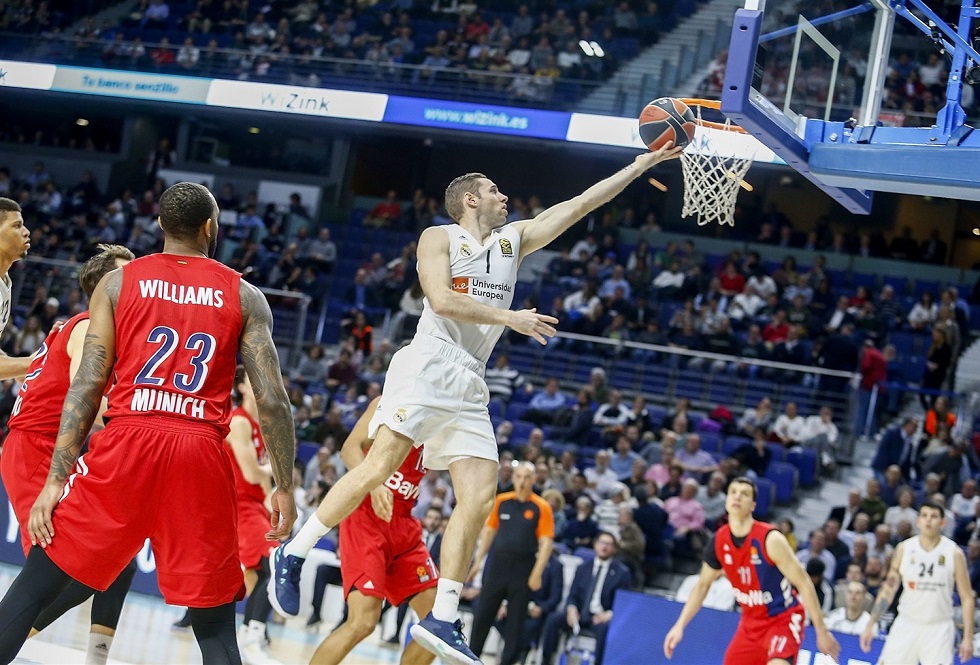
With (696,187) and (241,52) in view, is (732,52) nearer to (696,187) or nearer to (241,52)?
(696,187)

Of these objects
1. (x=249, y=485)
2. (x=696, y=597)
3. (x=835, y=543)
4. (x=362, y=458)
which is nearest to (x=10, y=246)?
(x=362, y=458)

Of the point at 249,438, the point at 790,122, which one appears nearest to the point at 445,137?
the point at 249,438

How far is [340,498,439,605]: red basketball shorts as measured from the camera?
6801mm

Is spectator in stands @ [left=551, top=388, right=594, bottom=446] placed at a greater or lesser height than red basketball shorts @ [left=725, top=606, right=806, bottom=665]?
greater

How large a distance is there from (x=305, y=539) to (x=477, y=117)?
14573mm

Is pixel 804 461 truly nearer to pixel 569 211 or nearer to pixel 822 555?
pixel 822 555

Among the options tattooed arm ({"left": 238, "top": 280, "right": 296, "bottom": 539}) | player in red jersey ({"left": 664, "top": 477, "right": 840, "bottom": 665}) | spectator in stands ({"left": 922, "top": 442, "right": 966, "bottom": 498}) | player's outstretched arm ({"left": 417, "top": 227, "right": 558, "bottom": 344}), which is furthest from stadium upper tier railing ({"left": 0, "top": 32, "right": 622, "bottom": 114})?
tattooed arm ({"left": 238, "top": 280, "right": 296, "bottom": 539})

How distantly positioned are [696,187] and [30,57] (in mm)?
17775

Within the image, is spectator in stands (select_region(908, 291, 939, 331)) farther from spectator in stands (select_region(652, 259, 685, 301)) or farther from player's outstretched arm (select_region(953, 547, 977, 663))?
player's outstretched arm (select_region(953, 547, 977, 663))

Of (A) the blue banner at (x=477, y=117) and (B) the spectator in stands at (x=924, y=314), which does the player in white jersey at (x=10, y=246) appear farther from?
(B) the spectator in stands at (x=924, y=314)

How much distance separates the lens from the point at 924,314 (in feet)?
55.8

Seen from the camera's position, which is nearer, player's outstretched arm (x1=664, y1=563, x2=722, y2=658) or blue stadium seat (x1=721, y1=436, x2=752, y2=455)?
player's outstretched arm (x1=664, y1=563, x2=722, y2=658)

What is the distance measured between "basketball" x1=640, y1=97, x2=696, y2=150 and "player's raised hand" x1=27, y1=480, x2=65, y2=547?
360cm

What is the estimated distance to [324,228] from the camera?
21125 millimetres
